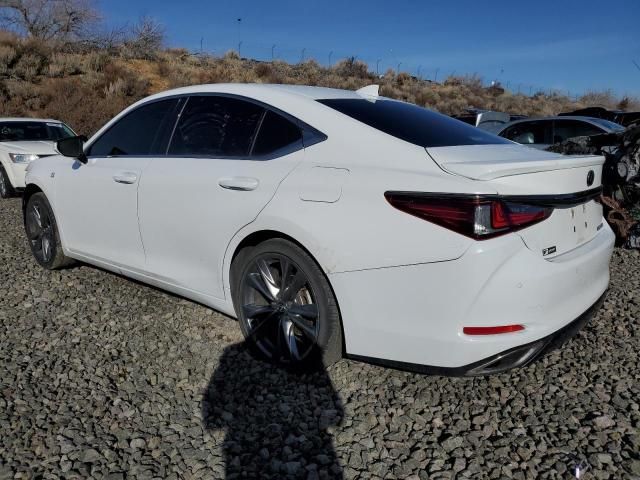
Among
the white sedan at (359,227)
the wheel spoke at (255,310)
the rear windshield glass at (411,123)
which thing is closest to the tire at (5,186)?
the white sedan at (359,227)

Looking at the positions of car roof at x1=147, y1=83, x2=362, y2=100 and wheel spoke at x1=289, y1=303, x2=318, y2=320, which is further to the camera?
car roof at x1=147, y1=83, x2=362, y2=100

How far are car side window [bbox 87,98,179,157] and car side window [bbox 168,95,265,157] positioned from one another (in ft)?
0.55

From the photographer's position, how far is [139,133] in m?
3.86

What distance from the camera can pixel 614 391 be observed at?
2.81 meters

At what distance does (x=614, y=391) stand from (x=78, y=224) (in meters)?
3.86

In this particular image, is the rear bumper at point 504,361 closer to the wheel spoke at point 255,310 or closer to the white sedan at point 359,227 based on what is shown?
the white sedan at point 359,227

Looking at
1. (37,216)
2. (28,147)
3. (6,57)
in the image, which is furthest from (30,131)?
(6,57)

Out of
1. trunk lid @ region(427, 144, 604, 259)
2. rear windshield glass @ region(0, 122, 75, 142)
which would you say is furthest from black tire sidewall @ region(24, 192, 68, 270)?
rear windshield glass @ region(0, 122, 75, 142)

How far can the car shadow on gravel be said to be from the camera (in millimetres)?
2271

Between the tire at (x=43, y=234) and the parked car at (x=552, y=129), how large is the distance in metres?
7.31

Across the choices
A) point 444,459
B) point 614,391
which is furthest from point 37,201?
point 614,391

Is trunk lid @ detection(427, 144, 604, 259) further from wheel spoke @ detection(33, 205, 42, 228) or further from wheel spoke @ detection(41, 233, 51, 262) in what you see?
wheel spoke @ detection(33, 205, 42, 228)

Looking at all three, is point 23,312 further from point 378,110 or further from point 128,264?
point 378,110

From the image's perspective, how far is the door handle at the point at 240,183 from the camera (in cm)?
288
